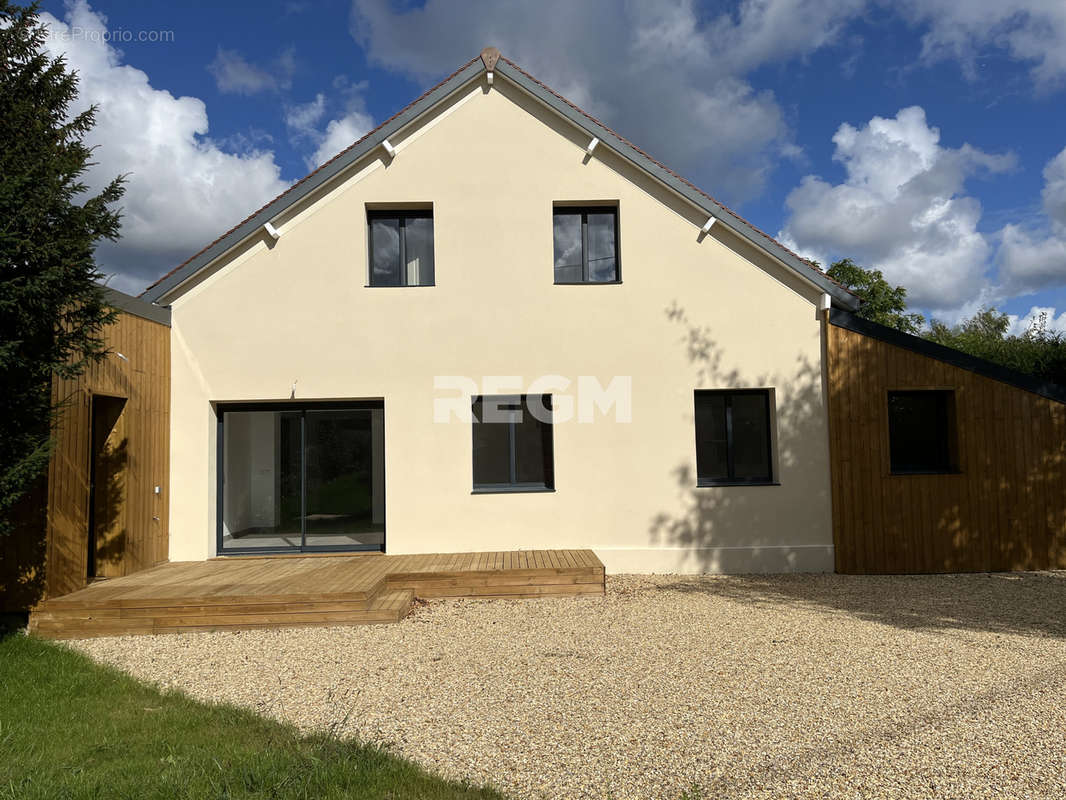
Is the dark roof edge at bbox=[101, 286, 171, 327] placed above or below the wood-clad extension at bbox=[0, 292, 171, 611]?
above

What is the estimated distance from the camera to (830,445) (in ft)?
32.0

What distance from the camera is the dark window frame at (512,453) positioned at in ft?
32.0

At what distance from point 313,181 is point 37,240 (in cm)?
463

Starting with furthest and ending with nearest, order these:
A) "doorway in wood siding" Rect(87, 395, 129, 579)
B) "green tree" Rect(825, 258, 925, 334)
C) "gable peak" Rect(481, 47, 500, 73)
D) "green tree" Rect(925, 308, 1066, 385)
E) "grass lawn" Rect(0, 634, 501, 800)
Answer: "green tree" Rect(825, 258, 925, 334) < "green tree" Rect(925, 308, 1066, 385) < "gable peak" Rect(481, 47, 500, 73) < "doorway in wood siding" Rect(87, 395, 129, 579) < "grass lawn" Rect(0, 634, 501, 800)

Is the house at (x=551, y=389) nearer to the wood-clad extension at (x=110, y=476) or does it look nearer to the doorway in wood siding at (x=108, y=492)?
the wood-clad extension at (x=110, y=476)

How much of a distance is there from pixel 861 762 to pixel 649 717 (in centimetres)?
133

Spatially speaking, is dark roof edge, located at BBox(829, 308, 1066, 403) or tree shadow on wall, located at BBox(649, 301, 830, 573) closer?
dark roof edge, located at BBox(829, 308, 1066, 403)

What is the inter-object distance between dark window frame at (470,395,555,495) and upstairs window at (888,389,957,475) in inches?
201

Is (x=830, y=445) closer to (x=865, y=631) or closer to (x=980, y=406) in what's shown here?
(x=980, y=406)

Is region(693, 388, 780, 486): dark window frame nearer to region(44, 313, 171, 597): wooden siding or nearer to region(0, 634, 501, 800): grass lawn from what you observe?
region(0, 634, 501, 800): grass lawn

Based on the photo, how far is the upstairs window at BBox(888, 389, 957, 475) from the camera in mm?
9875

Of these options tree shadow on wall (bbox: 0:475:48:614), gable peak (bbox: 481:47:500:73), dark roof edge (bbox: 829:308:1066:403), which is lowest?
tree shadow on wall (bbox: 0:475:48:614)

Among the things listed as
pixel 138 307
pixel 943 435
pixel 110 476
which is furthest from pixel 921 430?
pixel 110 476

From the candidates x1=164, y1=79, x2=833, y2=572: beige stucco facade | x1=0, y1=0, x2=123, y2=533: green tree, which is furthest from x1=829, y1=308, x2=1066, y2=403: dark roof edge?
x1=0, y1=0, x2=123, y2=533: green tree
